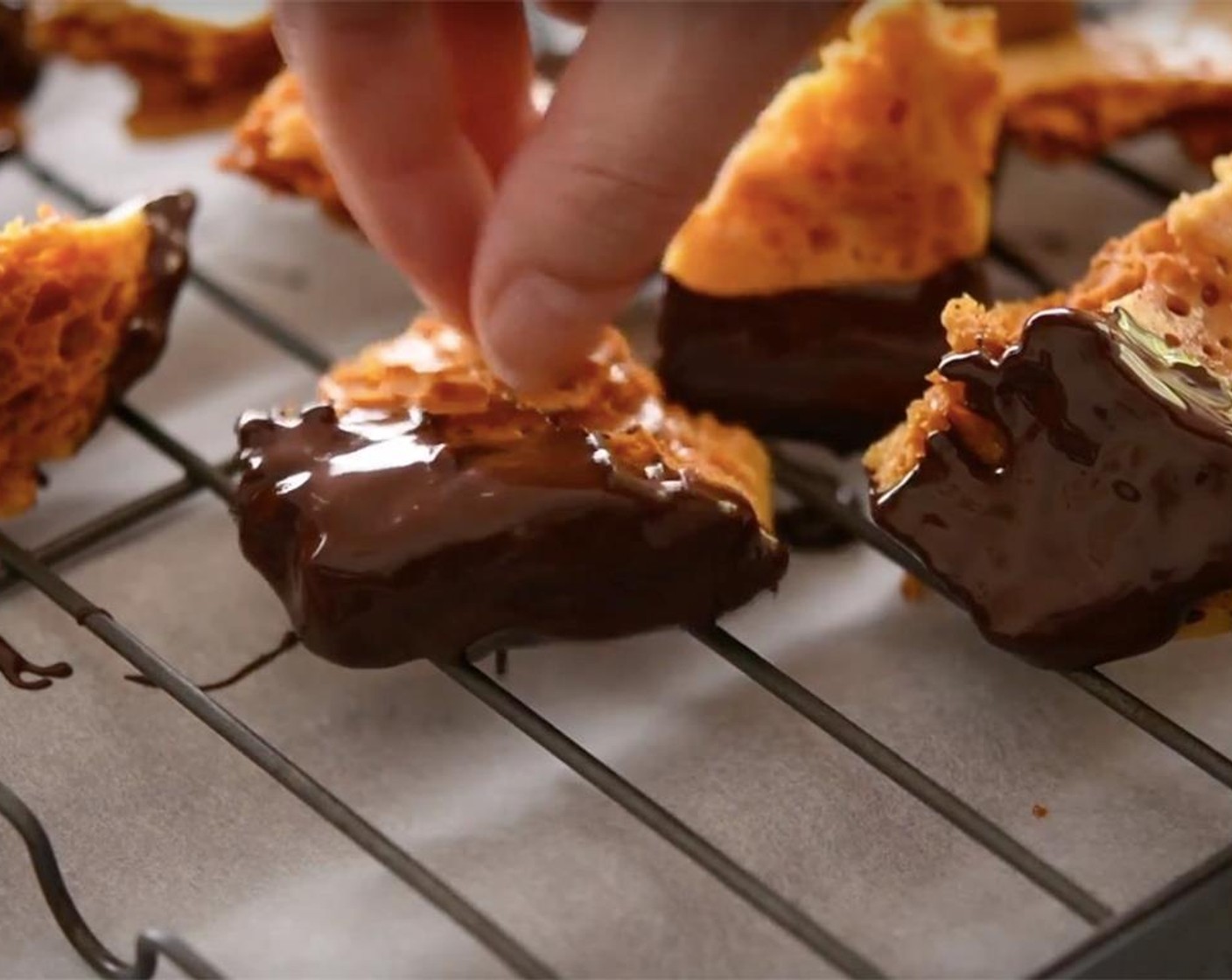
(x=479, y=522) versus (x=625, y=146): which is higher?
(x=625, y=146)

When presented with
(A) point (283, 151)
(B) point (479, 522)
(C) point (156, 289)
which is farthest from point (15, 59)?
(B) point (479, 522)

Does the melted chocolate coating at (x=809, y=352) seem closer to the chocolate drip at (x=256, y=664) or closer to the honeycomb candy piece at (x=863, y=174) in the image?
the honeycomb candy piece at (x=863, y=174)

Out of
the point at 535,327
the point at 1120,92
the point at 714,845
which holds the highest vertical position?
the point at 535,327

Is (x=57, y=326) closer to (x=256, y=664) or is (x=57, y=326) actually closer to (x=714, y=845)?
(x=256, y=664)

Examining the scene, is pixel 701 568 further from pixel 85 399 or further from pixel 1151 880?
pixel 85 399

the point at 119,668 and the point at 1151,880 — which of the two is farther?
the point at 119,668

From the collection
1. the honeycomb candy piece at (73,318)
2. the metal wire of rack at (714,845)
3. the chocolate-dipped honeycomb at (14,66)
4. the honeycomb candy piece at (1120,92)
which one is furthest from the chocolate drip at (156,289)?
the honeycomb candy piece at (1120,92)

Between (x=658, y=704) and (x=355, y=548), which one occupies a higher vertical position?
(x=355, y=548)

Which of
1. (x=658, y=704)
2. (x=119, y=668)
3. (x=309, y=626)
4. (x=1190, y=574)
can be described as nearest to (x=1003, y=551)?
(x=1190, y=574)
